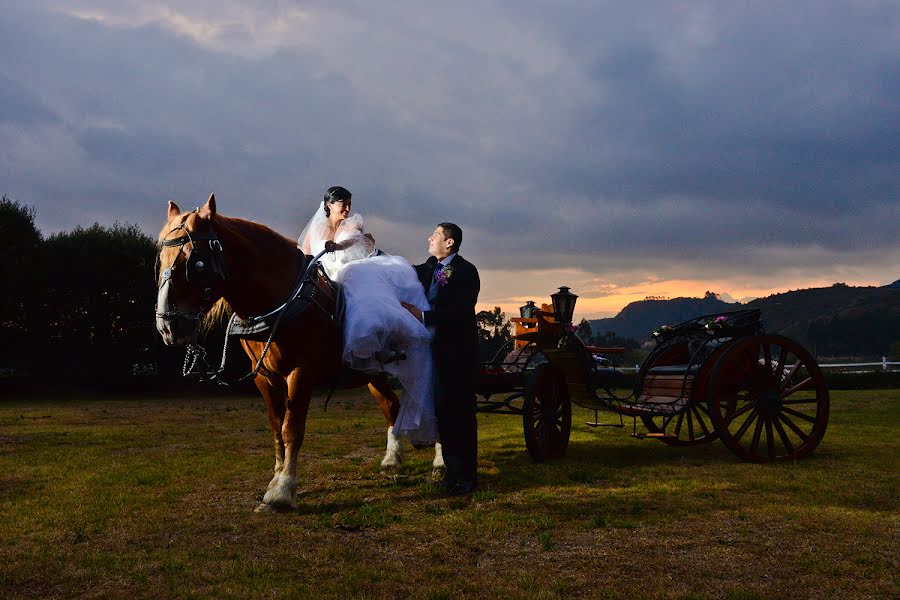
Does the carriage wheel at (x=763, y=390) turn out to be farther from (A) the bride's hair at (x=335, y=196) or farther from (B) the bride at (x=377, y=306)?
(A) the bride's hair at (x=335, y=196)

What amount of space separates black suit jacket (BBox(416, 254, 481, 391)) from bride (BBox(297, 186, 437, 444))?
0.14m

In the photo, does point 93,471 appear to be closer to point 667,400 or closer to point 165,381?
point 667,400

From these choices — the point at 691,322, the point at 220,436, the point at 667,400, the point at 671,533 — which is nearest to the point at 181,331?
the point at 671,533

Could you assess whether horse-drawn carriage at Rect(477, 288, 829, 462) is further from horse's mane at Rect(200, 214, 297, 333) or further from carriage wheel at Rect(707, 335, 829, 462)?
horse's mane at Rect(200, 214, 297, 333)

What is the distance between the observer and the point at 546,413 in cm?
832

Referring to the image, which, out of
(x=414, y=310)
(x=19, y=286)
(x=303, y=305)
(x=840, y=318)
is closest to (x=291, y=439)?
(x=303, y=305)

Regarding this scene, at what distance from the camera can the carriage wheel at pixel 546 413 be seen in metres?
7.75

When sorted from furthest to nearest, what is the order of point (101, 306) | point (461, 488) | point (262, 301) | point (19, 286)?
point (101, 306) < point (19, 286) < point (461, 488) < point (262, 301)

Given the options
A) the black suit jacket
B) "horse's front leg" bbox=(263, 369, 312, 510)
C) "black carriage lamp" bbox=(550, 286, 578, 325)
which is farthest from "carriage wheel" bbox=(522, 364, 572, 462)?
"horse's front leg" bbox=(263, 369, 312, 510)

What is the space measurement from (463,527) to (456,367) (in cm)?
180

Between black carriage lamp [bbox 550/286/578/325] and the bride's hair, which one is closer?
the bride's hair

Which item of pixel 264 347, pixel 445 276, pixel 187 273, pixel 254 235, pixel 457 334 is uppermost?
pixel 254 235

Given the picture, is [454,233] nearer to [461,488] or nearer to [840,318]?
[461,488]

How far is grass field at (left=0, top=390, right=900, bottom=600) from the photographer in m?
4.08
